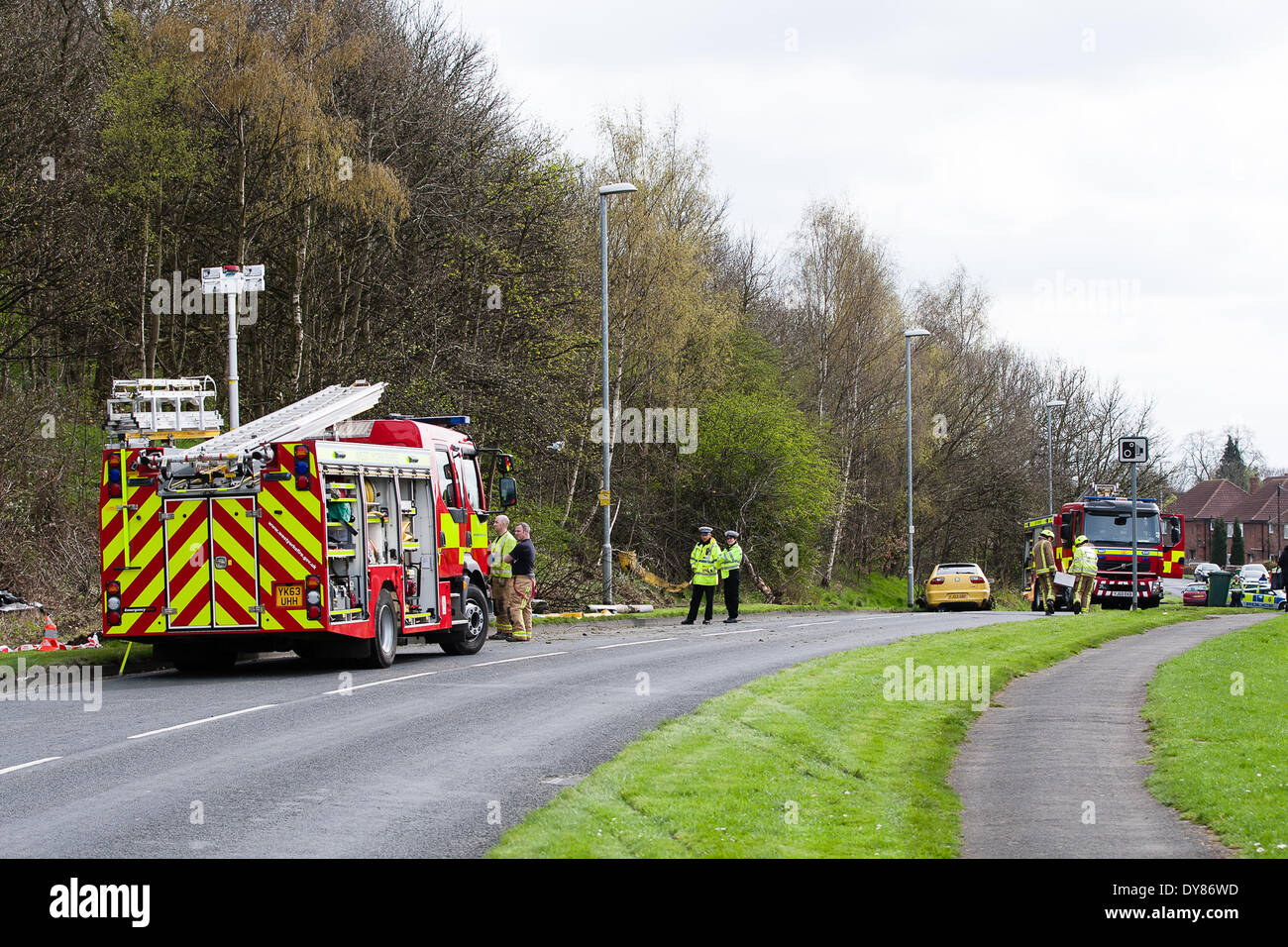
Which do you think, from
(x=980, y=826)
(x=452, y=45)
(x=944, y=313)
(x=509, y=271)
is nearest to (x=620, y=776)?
(x=980, y=826)

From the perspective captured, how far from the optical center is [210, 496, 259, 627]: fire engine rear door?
1653cm

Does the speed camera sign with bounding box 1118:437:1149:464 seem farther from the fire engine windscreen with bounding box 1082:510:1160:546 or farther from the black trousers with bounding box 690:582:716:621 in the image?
the fire engine windscreen with bounding box 1082:510:1160:546

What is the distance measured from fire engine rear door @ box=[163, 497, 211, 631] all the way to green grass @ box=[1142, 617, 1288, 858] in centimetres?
1052

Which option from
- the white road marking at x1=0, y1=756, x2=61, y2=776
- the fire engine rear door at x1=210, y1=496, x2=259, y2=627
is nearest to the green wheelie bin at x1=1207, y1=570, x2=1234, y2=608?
the fire engine rear door at x1=210, y1=496, x2=259, y2=627

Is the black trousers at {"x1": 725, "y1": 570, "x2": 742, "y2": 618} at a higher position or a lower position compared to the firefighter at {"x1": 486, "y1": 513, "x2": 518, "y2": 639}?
lower

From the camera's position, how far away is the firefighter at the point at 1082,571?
97.0 ft

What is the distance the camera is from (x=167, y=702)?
14.4 m

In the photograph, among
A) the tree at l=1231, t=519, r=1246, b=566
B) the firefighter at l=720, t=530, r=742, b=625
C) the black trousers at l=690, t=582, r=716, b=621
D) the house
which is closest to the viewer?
the firefighter at l=720, t=530, r=742, b=625

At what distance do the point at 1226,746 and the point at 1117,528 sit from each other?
29547mm

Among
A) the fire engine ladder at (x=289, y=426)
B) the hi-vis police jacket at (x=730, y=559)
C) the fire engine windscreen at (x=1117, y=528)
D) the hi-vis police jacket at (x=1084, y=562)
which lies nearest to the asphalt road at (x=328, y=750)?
the fire engine ladder at (x=289, y=426)

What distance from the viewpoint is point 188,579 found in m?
16.7

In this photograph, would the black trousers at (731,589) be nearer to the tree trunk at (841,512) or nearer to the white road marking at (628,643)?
the white road marking at (628,643)

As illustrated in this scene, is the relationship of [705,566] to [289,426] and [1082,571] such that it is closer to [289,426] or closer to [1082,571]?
[1082,571]

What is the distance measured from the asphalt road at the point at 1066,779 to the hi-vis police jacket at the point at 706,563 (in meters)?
11.7
